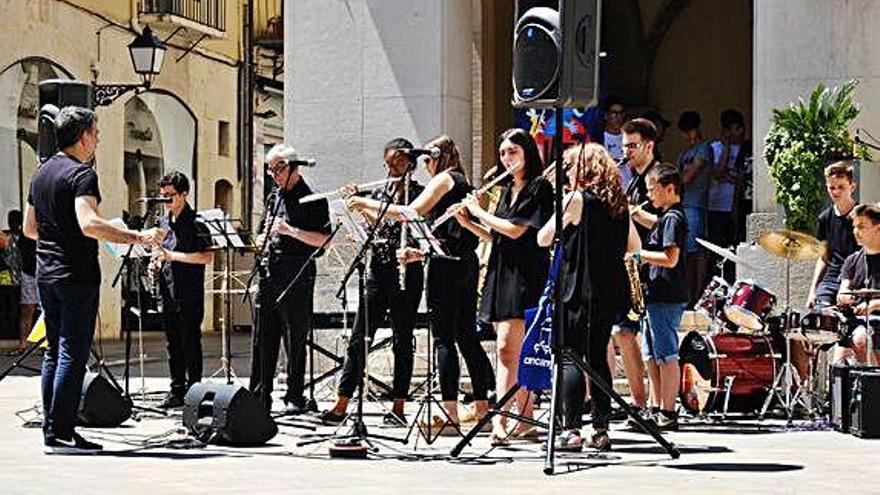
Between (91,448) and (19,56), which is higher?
(19,56)

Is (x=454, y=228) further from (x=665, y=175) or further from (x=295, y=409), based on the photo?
(x=295, y=409)

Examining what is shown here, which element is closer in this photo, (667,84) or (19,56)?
(667,84)

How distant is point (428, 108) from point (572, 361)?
6.59 metres

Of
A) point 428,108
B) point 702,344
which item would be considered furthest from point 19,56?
point 702,344

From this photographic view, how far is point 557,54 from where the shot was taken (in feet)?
37.2

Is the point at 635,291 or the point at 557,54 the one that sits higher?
the point at 557,54

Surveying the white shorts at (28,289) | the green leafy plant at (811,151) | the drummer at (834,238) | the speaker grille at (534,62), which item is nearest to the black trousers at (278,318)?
the speaker grille at (534,62)

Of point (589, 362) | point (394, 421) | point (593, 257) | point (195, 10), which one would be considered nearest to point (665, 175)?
point (593, 257)

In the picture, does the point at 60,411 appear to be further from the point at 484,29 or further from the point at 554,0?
the point at 484,29

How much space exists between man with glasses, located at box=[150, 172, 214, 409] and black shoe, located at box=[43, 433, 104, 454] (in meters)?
3.26

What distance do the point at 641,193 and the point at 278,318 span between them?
2671 millimetres

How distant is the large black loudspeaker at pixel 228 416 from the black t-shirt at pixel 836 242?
4.35 m

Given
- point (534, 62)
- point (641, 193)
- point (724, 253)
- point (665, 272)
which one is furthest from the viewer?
point (724, 253)

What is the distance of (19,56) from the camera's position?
1059 inches
